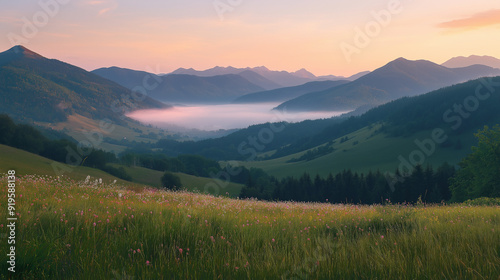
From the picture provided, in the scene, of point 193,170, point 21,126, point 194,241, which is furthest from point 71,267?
point 193,170

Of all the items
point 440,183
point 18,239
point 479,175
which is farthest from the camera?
point 440,183

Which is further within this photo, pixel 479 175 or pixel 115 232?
pixel 479 175

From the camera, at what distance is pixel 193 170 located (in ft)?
633

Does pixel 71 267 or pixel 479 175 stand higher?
pixel 71 267

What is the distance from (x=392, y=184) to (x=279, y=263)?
9957cm

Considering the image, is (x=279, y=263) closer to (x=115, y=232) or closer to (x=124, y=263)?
(x=124, y=263)

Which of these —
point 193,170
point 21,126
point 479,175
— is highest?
point 21,126

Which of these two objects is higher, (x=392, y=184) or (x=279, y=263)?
(x=279, y=263)

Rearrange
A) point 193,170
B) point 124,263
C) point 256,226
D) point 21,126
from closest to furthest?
point 124,263 → point 256,226 → point 21,126 → point 193,170

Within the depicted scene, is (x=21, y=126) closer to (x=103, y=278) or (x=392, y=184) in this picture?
(x=392, y=184)

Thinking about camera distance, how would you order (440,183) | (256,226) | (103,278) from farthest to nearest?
(440,183) < (256,226) < (103,278)

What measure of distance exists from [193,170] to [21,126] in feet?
304

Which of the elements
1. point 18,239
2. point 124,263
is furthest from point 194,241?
point 18,239

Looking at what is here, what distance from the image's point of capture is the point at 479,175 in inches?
2053
